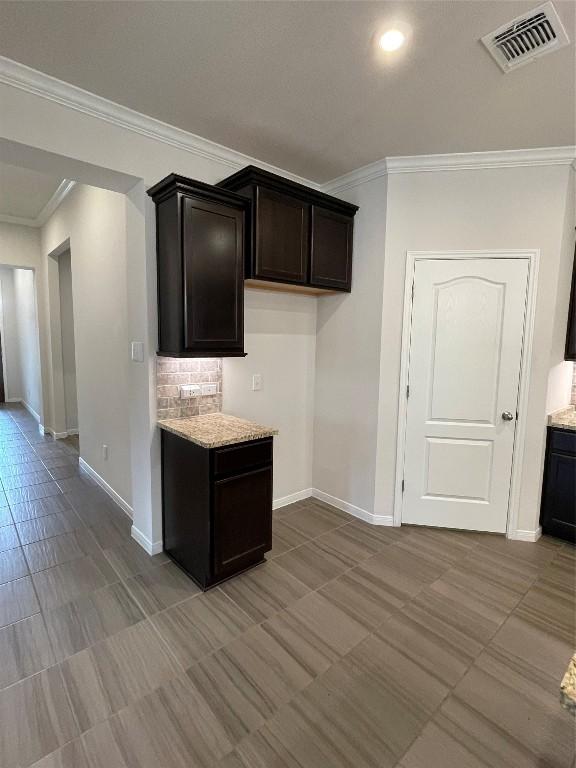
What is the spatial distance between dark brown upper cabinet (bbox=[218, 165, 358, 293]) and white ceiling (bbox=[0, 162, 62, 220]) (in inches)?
85.7

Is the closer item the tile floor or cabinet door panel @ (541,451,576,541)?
the tile floor

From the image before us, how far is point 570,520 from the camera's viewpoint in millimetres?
2922

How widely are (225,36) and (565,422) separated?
3214 mm

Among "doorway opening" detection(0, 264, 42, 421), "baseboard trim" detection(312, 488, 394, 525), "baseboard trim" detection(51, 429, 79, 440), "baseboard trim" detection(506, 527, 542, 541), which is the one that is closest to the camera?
"baseboard trim" detection(506, 527, 542, 541)

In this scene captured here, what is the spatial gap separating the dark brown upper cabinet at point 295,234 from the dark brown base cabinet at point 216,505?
47.6 inches

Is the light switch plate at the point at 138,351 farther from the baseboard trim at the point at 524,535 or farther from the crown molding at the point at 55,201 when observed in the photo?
the baseboard trim at the point at 524,535

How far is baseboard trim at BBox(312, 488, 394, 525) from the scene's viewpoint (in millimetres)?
3209

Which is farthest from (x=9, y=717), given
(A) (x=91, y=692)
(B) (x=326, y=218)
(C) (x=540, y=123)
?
(C) (x=540, y=123)

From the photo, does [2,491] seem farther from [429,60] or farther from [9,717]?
[429,60]

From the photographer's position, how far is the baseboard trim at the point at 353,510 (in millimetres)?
3209

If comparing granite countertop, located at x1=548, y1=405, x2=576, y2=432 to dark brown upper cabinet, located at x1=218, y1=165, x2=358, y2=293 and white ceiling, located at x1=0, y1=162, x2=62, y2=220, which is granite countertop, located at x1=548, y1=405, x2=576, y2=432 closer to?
dark brown upper cabinet, located at x1=218, y1=165, x2=358, y2=293

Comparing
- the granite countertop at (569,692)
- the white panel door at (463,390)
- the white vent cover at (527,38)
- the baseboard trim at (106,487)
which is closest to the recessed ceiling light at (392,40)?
the white vent cover at (527,38)

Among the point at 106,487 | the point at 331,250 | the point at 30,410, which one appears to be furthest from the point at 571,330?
the point at 30,410

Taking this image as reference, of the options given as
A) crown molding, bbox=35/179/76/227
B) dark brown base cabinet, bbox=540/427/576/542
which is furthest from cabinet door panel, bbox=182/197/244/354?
dark brown base cabinet, bbox=540/427/576/542
